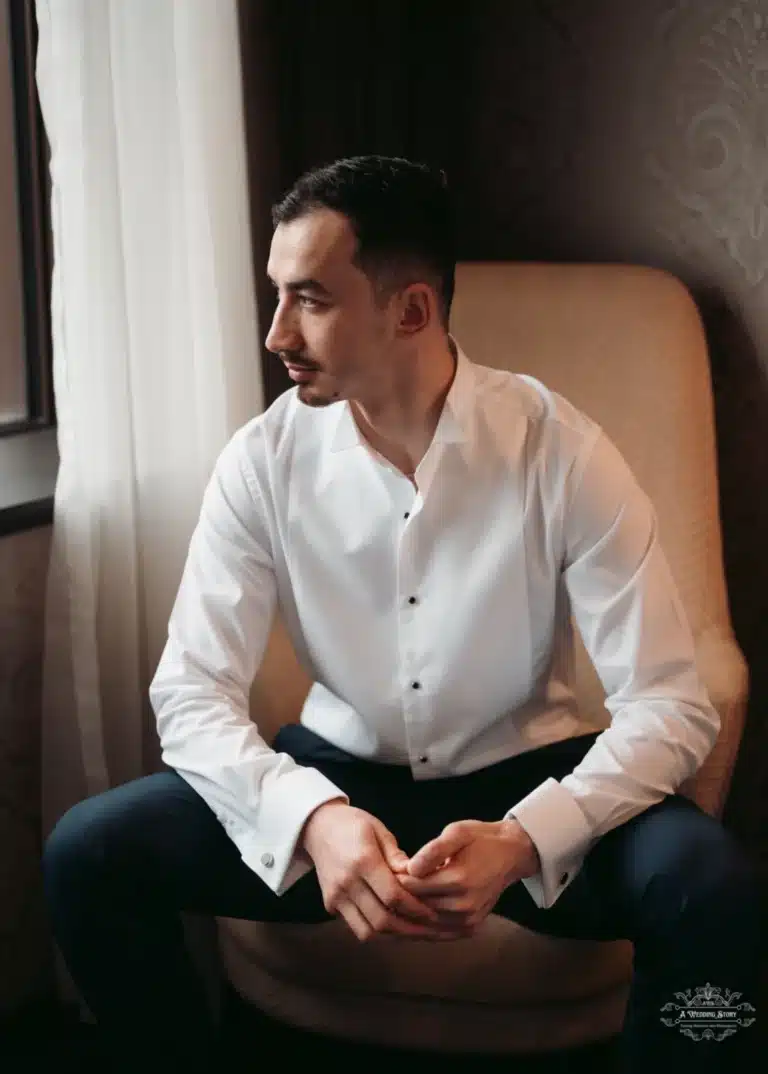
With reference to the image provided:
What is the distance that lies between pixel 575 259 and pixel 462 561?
2.87 ft

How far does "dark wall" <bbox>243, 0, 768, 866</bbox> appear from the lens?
1979mm

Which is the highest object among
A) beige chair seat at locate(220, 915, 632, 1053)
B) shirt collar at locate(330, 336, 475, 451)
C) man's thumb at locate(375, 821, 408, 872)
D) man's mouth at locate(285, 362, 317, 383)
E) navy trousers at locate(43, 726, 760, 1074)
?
man's mouth at locate(285, 362, 317, 383)

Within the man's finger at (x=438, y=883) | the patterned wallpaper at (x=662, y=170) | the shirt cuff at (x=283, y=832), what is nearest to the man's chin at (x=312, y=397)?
the shirt cuff at (x=283, y=832)

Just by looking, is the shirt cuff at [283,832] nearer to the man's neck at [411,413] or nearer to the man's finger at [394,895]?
the man's finger at [394,895]

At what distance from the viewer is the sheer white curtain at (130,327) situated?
163 centimetres

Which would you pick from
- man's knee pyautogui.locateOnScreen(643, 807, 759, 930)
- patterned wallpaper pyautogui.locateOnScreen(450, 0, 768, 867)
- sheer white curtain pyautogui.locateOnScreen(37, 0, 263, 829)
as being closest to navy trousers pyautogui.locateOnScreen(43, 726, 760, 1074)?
man's knee pyautogui.locateOnScreen(643, 807, 759, 930)

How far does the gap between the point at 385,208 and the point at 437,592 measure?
1.39ft

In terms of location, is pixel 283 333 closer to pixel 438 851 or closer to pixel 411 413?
pixel 411 413

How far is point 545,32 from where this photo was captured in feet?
6.86

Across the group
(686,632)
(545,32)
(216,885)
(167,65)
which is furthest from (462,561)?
(545,32)

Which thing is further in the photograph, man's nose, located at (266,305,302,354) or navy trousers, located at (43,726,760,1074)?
man's nose, located at (266,305,302,354)

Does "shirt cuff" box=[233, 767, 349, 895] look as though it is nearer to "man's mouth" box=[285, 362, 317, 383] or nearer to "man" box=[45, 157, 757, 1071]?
"man" box=[45, 157, 757, 1071]

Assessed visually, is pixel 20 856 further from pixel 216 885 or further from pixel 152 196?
pixel 152 196

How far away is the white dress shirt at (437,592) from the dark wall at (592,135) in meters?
0.64
